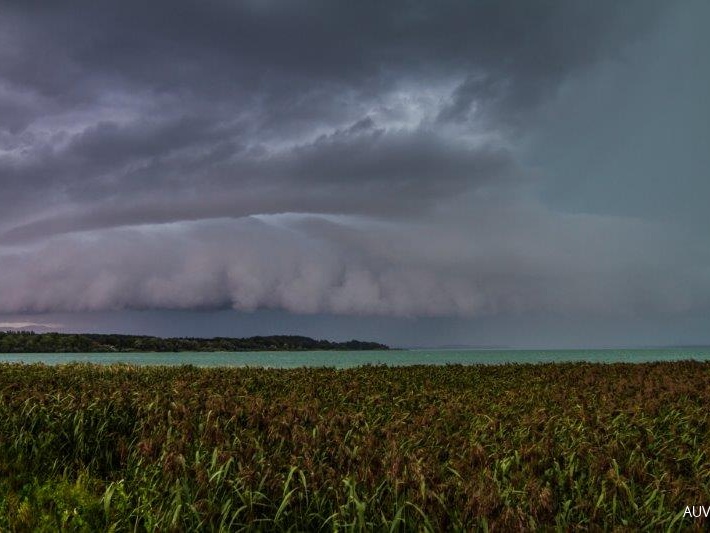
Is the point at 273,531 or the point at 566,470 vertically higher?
the point at 566,470

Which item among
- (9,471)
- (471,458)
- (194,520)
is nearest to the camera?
(194,520)

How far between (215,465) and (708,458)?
6.94 meters

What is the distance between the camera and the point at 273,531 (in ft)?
20.1

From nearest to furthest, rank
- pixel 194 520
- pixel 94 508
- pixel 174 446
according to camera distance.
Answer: pixel 194 520 < pixel 94 508 < pixel 174 446

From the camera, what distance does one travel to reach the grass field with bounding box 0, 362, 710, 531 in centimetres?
604

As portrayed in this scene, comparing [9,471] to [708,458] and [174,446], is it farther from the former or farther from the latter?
[708,458]

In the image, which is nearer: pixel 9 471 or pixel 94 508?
pixel 94 508

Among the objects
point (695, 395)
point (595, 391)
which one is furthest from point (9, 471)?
point (695, 395)

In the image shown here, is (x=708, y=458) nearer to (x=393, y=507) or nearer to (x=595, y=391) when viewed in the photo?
(x=393, y=507)

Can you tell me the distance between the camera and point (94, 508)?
23.4ft

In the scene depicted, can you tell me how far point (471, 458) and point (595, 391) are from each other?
10.6 m

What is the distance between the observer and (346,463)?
305 inches

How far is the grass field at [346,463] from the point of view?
604 centimetres

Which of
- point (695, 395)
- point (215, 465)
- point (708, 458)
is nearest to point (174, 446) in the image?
point (215, 465)
